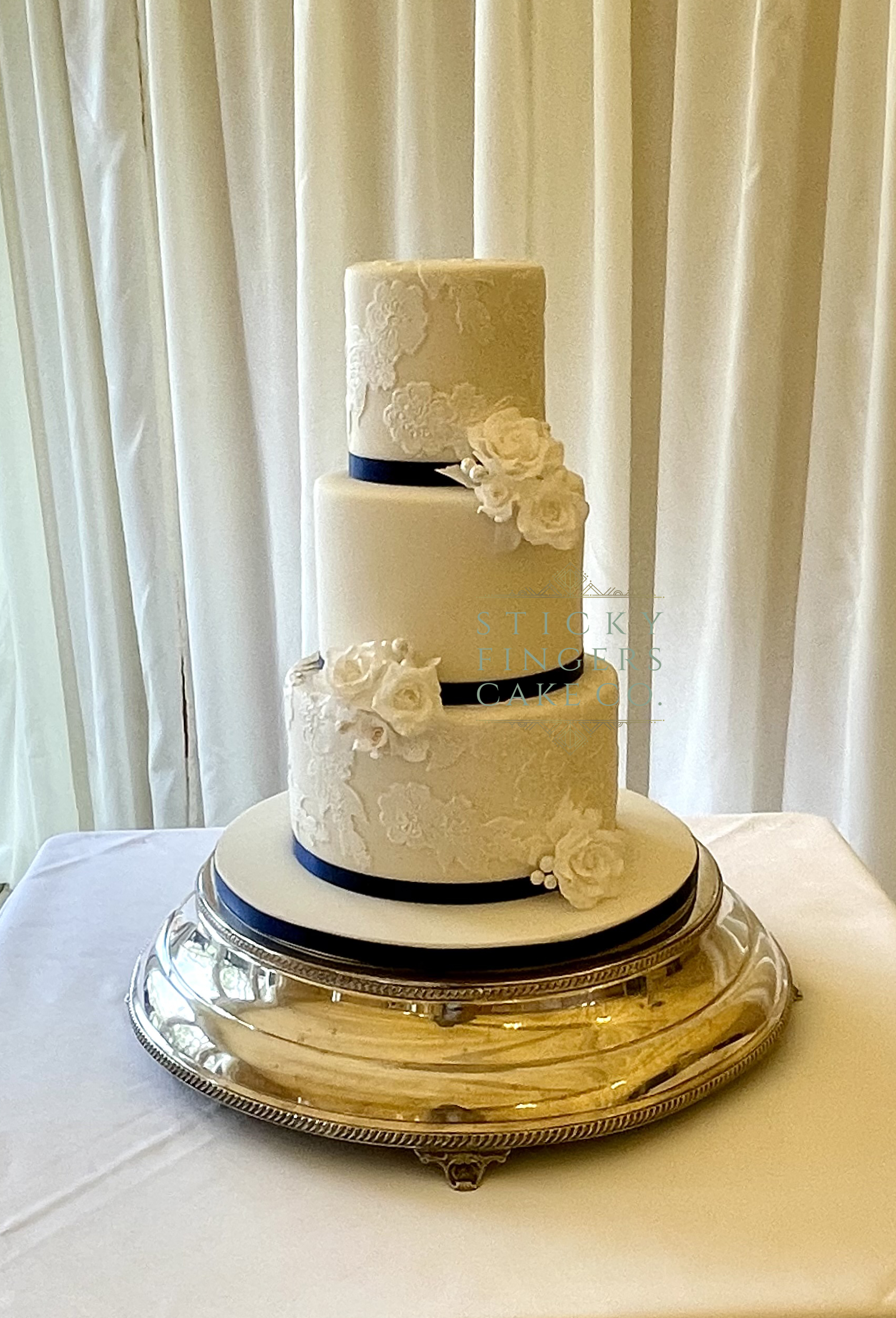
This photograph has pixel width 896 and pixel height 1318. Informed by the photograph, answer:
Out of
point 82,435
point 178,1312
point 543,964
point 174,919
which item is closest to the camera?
point 178,1312

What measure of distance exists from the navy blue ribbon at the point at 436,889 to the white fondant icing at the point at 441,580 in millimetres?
180

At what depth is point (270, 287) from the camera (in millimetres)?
1970

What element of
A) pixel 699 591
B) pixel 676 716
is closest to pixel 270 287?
pixel 699 591

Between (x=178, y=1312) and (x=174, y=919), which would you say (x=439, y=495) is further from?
(x=178, y=1312)

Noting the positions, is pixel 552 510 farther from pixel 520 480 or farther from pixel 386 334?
pixel 386 334

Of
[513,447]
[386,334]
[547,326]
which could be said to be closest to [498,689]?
[513,447]

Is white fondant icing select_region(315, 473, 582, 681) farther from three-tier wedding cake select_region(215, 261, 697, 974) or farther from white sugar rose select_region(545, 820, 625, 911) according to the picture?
white sugar rose select_region(545, 820, 625, 911)

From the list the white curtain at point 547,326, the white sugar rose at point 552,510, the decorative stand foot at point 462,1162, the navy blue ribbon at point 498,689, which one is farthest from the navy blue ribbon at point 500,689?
the white curtain at point 547,326

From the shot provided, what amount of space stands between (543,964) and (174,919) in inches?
14.7

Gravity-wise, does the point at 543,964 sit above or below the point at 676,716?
above

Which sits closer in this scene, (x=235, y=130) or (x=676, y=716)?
(x=235, y=130)

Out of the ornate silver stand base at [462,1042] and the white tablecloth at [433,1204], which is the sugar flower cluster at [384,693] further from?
the white tablecloth at [433,1204]

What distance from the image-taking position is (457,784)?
3.47ft

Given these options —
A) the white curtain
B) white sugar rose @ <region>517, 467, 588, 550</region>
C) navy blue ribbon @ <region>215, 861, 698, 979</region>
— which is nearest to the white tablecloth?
navy blue ribbon @ <region>215, 861, 698, 979</region>
